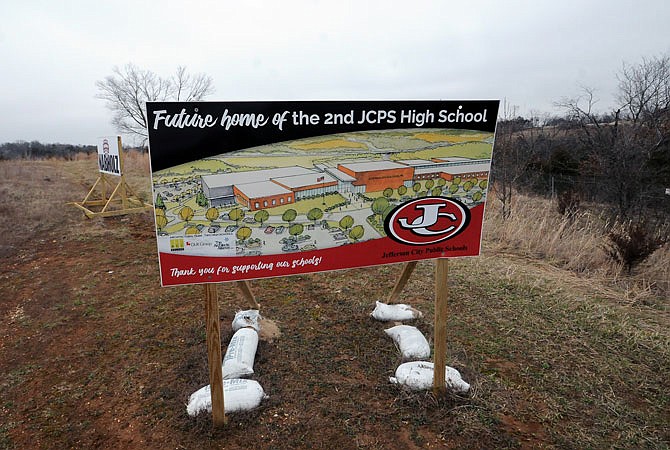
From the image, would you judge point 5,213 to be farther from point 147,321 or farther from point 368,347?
point 368,347

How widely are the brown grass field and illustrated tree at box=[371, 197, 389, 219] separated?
139 cm

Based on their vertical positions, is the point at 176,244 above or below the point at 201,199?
below

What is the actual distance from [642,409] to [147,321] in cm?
450

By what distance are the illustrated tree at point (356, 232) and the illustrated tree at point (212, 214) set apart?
856mm

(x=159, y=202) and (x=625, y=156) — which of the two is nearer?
(x=159, y=202)

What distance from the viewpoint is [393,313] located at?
409 centimetres

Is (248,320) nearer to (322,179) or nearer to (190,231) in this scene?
(190,231)

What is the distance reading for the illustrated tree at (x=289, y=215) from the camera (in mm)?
2389

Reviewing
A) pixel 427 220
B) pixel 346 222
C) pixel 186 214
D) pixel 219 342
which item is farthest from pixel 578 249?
pixel 186 214

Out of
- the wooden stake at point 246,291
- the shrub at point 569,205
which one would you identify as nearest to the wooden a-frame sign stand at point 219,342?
the wooden stake at point 246,291

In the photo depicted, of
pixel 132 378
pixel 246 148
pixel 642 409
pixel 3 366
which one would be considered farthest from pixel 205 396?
pixel 642 409

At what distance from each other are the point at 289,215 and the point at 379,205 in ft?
1.97

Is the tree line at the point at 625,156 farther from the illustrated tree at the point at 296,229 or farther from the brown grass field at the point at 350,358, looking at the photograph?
the illustrated tree at the point at 296,229

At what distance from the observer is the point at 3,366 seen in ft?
11.7
